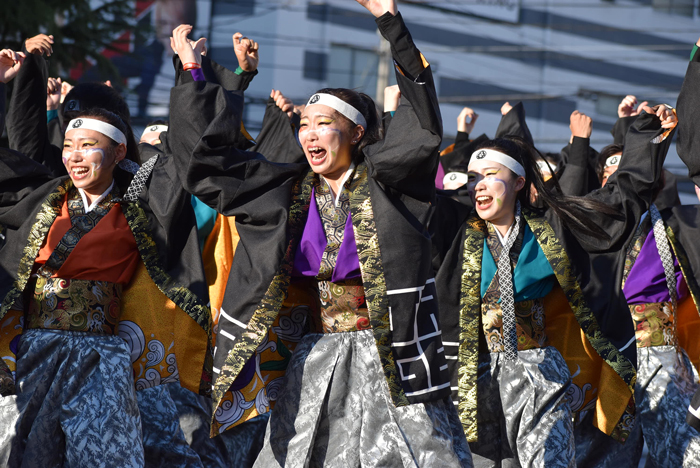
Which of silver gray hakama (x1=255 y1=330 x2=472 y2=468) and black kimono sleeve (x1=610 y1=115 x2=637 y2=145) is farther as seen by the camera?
black kimono sleeve (x1=610 y1=115 x2=637 y2=145)

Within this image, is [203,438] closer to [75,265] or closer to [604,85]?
[75,265]

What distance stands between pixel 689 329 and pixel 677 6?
1935cm

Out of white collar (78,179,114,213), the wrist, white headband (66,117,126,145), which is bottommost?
white collar (78,179,114,213)

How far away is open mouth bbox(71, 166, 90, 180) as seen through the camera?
12.5 feet

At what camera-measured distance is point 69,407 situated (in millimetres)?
3586

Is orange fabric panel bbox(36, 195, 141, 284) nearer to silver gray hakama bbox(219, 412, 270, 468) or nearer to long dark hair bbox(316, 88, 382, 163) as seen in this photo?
long dark hair bbox(316, 88, 382, 163)

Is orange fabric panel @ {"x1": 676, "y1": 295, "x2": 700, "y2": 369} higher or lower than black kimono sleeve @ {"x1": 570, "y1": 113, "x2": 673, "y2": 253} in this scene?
lower

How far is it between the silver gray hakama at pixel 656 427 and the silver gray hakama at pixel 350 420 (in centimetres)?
188

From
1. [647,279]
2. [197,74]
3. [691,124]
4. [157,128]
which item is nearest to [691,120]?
[691,124]

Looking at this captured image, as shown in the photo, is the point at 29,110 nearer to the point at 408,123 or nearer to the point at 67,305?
the point at 67,305

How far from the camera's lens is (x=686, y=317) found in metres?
5.18

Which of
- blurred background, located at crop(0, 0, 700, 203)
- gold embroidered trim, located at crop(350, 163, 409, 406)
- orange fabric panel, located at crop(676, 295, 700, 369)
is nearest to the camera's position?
gold embroidered trim, located at crop(350, 163, 409, 406)

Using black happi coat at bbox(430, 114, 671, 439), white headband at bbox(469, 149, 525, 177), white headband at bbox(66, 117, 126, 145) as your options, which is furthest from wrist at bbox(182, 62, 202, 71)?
white headband at bbox(469, 149, 525, 177)

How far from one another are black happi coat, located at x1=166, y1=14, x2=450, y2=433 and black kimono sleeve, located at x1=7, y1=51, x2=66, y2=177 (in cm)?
119
